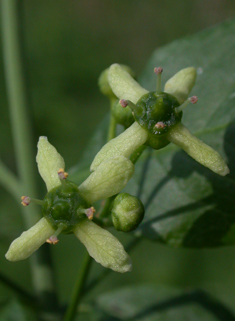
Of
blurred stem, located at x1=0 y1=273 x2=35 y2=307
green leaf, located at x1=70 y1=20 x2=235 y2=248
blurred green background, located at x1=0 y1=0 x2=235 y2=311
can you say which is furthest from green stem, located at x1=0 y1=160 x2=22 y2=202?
blurred green background, located at x1=0 y1=0 x2=235 y2=311

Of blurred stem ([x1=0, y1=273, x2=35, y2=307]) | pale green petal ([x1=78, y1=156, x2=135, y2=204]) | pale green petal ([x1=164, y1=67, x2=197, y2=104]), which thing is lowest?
blurred stem ([x1=0, y1=273, x2=35, y2=307])

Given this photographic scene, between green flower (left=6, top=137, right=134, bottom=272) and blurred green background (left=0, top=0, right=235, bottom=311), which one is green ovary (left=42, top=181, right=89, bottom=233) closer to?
green flower (left=6, top=137, right=134, bottom=272)

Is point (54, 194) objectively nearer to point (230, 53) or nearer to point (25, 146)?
point (25, 146)

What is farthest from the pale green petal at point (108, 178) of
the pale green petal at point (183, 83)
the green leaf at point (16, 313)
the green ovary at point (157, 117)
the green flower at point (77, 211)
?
the green leaf at point (16, 313)

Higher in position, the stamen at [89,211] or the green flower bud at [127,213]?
the stamen at [89,211]

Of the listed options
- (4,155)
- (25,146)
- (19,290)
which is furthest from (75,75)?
(19,290)

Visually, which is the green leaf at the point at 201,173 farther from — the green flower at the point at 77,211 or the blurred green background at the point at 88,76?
the blurred green background at the point at 88,76
